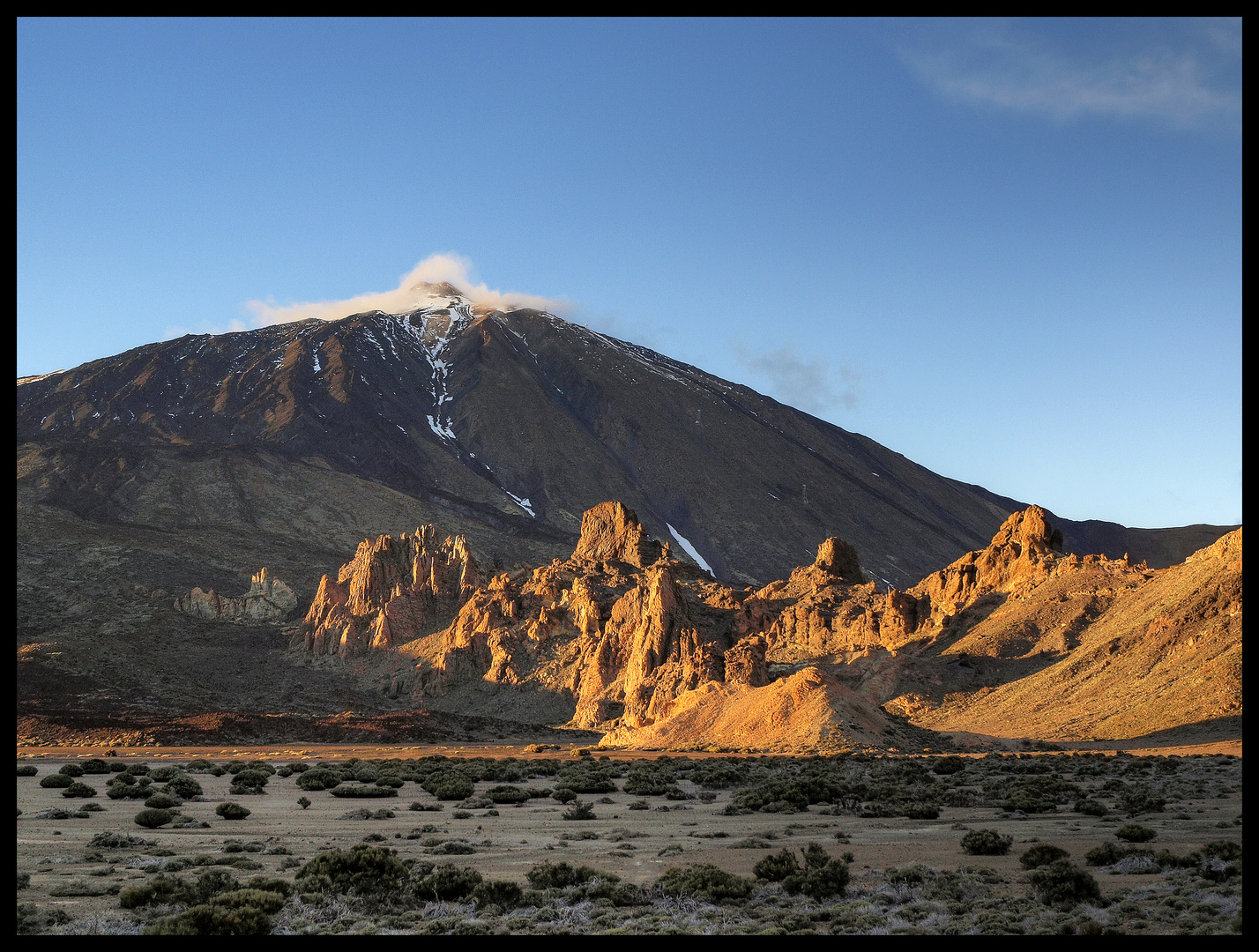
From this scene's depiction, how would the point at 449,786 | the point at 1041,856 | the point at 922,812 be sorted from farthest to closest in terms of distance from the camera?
the point at 449,786 → the point at 922,812 → the point at 1041,856

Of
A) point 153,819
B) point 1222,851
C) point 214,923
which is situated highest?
point 214,923

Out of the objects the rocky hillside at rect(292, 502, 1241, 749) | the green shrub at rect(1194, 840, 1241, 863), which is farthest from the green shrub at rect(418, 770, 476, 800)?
the green shrub at rect(1194, 840, 1241, 863)

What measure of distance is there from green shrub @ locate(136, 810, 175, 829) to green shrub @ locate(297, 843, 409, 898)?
940 centimetres

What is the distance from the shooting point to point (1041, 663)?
61.4m

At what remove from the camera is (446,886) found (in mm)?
14352

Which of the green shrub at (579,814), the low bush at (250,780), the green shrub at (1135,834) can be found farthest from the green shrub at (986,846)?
the low bush at (250,780)

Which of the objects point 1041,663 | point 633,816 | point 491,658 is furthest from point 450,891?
point 491,658

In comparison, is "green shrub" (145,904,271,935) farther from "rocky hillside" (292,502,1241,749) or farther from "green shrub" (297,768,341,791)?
"rocky hillside" (292,502,1241,749)

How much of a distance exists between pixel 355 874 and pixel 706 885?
16.4 ft

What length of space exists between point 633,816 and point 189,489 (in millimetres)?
175501

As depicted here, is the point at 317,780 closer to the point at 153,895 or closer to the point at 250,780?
the point at 250,780

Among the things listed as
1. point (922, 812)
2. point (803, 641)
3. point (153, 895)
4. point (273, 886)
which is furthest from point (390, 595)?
point (153, 895)

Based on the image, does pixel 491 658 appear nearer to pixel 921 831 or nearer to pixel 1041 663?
pixel 1041 663

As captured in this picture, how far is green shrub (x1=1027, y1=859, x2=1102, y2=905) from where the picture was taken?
14.0 m
